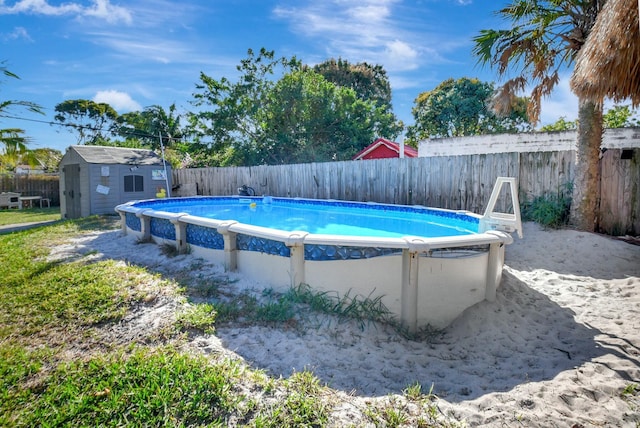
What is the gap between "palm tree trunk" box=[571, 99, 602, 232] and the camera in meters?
6.14

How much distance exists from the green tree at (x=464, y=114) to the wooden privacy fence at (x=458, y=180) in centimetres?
1352

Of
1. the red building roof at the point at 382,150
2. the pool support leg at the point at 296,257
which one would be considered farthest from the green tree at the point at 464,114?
the pool support leg at the point at 296,257

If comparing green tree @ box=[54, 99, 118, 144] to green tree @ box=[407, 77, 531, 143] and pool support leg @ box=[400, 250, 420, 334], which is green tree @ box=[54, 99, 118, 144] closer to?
green tree @ box=[407, 77, 531, 143]

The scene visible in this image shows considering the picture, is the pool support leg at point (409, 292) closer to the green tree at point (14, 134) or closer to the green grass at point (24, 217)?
the green tree at point (14, 134)

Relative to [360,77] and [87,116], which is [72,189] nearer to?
[360,77]

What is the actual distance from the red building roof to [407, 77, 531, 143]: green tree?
5.71 metres

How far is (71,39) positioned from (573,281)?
53.1 ft

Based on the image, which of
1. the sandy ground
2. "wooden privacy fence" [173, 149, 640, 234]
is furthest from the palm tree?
the sandy ground

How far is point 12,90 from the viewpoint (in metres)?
10.6

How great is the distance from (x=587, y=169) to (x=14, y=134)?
15.8 meters

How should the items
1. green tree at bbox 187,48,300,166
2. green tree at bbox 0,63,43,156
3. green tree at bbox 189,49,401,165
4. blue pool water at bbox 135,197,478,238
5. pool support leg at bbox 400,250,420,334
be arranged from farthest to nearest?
green tree at bbox 187,48,300,166 → green tree at bbox 189,49,401,165 → green tree at bbox 0,63,43,156 → blue pool water at bbox 135,197,478,238 → pool support leg at bbox 400,250,420,334

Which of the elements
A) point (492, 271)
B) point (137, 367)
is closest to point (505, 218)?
point (492, 271)

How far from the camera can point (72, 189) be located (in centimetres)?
1224

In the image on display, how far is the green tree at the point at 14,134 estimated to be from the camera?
10.2m
